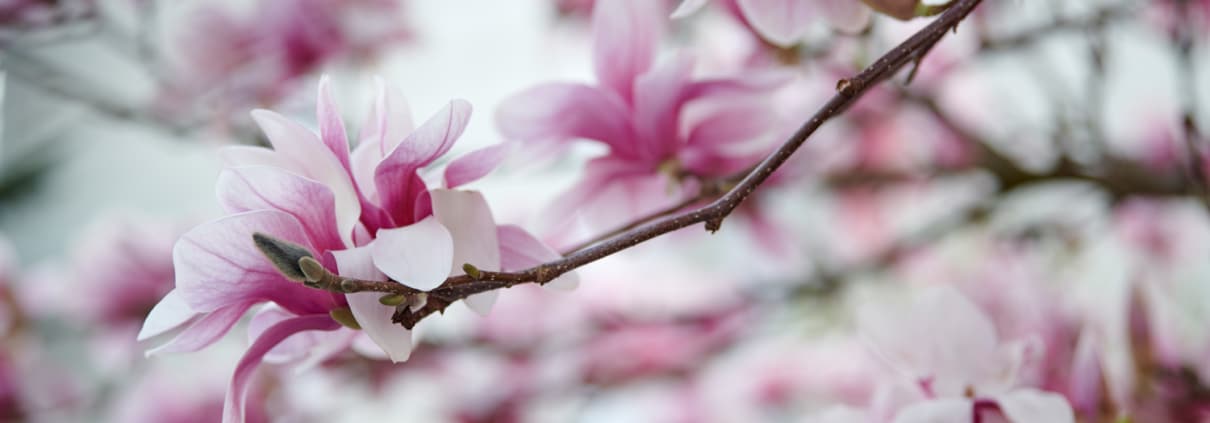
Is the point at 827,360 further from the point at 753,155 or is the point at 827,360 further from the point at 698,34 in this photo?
the point at 753,155

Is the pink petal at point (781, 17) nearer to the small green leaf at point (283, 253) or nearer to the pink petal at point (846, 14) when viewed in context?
the pink petal at point (846, 14)

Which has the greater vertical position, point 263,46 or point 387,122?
point 263,46

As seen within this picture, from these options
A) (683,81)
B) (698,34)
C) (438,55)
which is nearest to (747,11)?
(683,81)

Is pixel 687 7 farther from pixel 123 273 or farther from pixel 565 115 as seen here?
pixel 123 273

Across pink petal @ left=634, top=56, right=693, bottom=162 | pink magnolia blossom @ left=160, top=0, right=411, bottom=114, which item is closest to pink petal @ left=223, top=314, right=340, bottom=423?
pink petal @ left=634, top=56, right=693, bottom=162

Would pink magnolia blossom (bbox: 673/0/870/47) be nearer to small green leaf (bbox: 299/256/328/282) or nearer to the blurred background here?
the blurred background

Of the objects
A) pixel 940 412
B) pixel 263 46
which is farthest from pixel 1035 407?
pixel 263 46

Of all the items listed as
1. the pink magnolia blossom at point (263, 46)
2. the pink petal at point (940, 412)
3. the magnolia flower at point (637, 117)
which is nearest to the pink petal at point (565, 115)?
the magnolia flower at point (637, 117)
